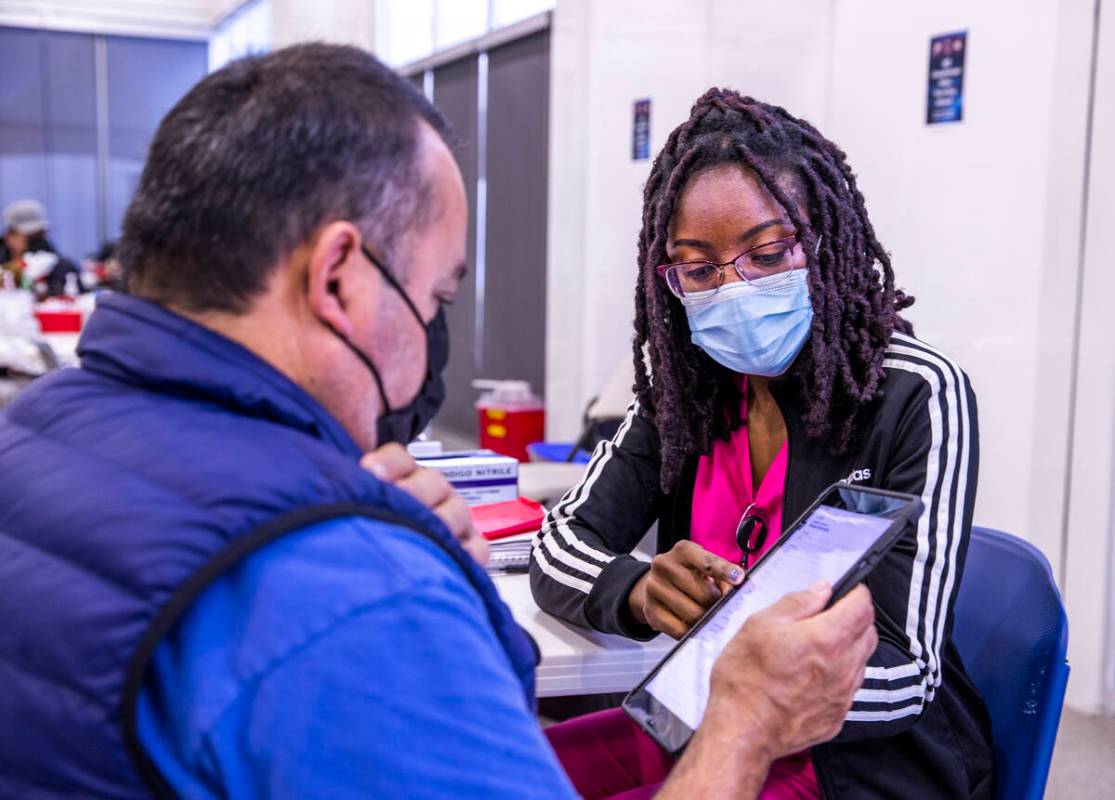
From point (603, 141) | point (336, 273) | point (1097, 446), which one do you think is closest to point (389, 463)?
point (336, 273)

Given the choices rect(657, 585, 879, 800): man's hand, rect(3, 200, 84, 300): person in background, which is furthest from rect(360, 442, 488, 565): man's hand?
rect(3, 200, 84, 300): person in background

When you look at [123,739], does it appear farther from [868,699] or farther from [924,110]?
[924,110]

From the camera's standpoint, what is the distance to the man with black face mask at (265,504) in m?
0.61

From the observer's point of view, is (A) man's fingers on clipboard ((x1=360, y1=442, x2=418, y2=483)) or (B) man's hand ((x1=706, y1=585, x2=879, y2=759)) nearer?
(A) man's fingers on clipboard ((x1=360, y1=442, x2=418, y2=483))

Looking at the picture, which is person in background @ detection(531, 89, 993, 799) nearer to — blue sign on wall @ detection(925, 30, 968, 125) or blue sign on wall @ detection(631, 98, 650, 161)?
blue sign on wall @ detection(925, 30, 968, 125)

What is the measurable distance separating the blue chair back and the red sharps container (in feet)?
12.7

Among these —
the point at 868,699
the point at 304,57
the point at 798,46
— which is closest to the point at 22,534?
the point at 304,57

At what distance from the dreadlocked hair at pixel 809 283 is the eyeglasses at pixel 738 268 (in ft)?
0.10

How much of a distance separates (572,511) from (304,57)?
92cm

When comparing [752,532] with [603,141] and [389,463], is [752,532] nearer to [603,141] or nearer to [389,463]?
[389,463]

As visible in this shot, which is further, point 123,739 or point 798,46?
point 798,46

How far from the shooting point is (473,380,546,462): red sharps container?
5277mm

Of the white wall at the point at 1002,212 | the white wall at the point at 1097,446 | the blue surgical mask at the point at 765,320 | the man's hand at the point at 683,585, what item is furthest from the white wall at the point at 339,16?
the man's hand at the point at 683,585

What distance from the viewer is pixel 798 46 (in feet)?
12.3
